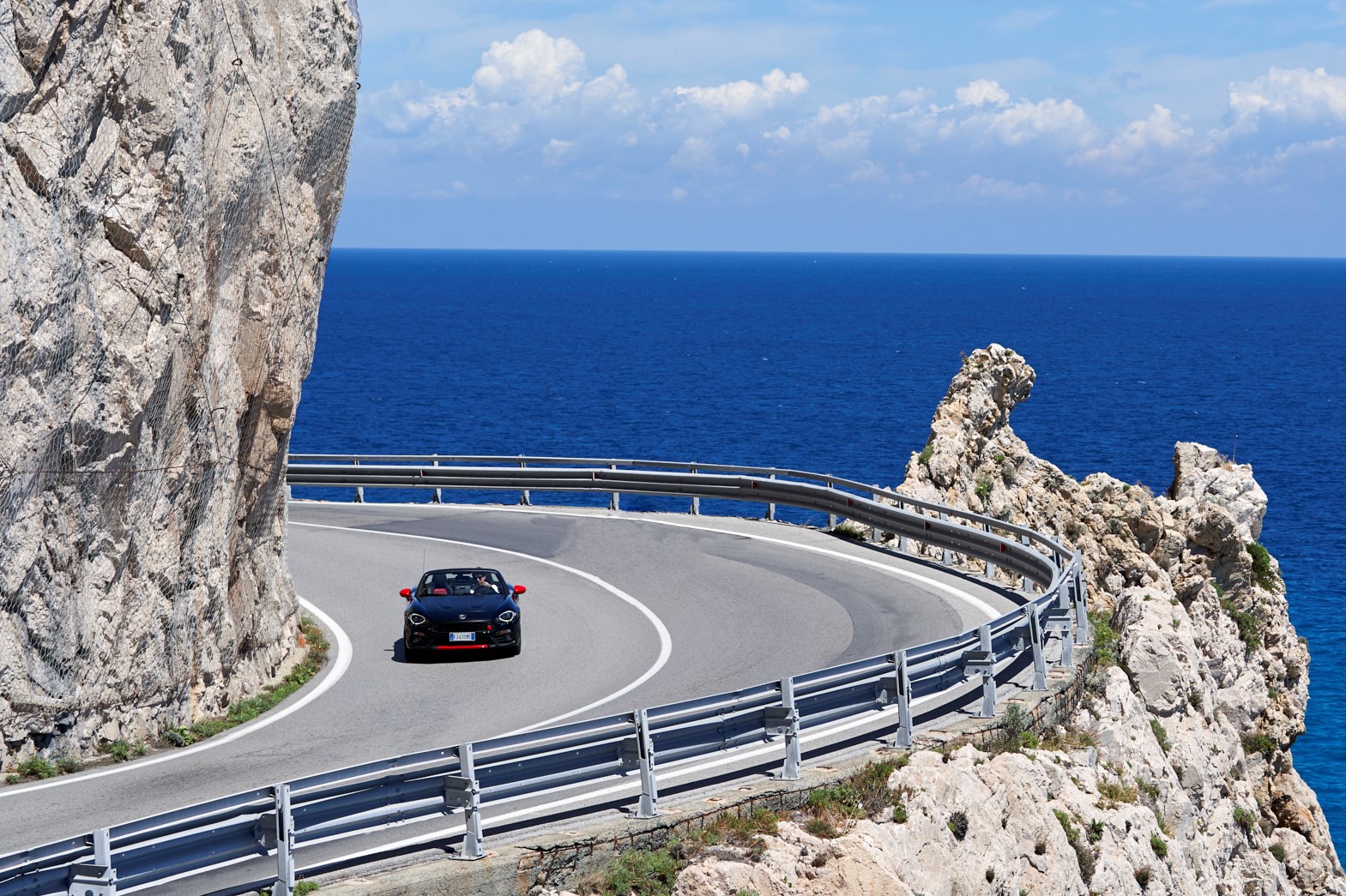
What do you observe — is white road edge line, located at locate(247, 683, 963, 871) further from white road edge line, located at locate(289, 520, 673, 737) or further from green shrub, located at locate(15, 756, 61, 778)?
green shrub, located at locate(15, 756, 61, 778)

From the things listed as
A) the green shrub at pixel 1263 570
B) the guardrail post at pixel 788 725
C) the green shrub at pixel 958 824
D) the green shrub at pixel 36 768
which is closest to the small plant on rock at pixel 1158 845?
the green shrub at pixel 958 824

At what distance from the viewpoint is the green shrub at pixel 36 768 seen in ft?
45.2

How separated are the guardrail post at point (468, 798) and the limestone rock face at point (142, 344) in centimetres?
523

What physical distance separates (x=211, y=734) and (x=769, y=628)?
25.9 ft

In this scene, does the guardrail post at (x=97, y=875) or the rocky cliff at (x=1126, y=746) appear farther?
the rocky cliff at (x=1126, y=746)

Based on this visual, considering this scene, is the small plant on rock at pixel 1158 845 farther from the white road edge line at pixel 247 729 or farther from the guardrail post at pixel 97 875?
the guardrail post at pixel 97 875

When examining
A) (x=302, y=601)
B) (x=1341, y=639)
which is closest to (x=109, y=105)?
(x=302, y=601)

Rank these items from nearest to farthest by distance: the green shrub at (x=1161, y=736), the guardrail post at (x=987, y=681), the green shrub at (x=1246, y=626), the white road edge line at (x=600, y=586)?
the guardrail post at (x=987, y=681) → the white road edge line at (x=600, y=586) → the green shrub at (x=1161, y=736) → the green shrub at (x=1246, y=626)

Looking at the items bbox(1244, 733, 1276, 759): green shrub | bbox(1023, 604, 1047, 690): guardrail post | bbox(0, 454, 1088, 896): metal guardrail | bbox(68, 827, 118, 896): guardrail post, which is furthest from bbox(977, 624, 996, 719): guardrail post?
bbox(1244, 733, 1276, 759): green shrub

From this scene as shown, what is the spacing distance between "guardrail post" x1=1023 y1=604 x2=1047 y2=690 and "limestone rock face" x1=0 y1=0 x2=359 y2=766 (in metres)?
9.31

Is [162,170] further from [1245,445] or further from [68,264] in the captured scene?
[1245,445]

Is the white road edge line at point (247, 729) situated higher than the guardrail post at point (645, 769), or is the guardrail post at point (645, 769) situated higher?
the guardrail post at point (645, 769)

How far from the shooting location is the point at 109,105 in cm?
1473

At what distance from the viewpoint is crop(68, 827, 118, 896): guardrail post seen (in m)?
8.69
